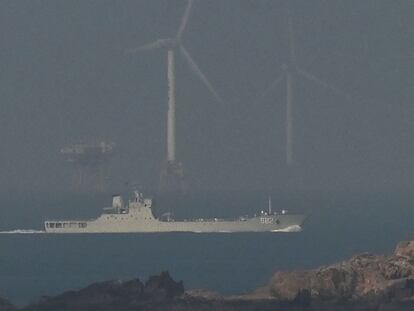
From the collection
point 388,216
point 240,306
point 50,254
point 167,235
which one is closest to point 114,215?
point 167,235

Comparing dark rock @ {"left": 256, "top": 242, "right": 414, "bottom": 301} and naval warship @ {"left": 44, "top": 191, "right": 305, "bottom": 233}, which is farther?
naval warship @ {"left": 44, "top": 191, "right": 305, "bottom": 233}

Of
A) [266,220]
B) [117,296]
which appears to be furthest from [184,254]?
[117,296]

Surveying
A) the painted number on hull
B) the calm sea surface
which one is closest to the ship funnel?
the calm sea surface

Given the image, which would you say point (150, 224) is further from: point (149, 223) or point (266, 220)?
point (266, 220)

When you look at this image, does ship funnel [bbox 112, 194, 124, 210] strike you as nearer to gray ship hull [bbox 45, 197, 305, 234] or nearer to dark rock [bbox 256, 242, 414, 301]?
gray ship hull [bbox 45, 197, 305, 234]

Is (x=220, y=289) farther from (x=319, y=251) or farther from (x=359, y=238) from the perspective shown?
(x=359, y=238)

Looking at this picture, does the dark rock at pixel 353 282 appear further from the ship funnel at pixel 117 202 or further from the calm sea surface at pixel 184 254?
the ship funnel at pixel 117 202

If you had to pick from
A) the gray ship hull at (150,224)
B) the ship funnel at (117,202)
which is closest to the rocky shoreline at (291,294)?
the gray ship hull at (150,224)

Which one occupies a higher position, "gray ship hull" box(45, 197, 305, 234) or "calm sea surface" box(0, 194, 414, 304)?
"gray ship hull" box(45, 197, 305, 234)
